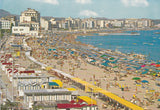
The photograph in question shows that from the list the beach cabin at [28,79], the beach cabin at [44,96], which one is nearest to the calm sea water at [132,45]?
the beach cabin at [28,79]

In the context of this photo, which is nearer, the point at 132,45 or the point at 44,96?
the point at 44,96

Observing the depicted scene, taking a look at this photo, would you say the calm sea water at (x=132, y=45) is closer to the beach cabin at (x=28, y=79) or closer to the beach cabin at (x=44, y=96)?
the beach cabin at (x=28, y=79)

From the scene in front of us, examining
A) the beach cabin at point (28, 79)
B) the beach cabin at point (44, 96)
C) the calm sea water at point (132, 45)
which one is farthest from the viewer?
the calm sea water at point (132, 45)

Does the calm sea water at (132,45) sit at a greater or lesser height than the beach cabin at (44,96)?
lesser

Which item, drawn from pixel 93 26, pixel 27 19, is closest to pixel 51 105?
pixel 27 19

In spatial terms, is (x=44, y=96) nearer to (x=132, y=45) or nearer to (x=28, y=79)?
(x=28, y=79)

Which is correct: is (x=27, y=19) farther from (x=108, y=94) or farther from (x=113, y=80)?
(x=108, y=94)

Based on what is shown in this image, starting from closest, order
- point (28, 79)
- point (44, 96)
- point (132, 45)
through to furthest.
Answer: point (44, 96) → point (28, 79) → point (132, 45)

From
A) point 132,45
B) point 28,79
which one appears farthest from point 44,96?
point 132,45

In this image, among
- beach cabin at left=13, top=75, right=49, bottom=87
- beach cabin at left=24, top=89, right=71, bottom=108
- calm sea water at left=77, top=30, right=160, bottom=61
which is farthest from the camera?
calm sea water at left=77, top=30, right=160, bottom=61

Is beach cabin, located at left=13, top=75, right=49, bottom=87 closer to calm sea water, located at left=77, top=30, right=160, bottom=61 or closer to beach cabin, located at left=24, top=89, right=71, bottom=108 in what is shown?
beach cabin, located at left=24, top=89, right=71, bottom=108

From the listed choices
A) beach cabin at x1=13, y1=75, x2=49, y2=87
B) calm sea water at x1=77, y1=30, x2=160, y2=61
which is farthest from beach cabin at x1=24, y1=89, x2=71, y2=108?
calm sea water at x1=77, y1=30, x2=160, y2=61

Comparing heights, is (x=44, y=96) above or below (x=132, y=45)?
Answer: above

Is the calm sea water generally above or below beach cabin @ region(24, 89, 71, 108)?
below
